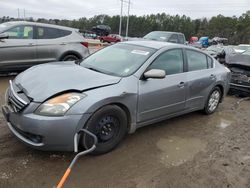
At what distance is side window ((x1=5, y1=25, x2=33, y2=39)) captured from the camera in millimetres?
7262

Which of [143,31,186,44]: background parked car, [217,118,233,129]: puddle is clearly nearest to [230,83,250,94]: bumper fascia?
[217,118,233,129]: puddle

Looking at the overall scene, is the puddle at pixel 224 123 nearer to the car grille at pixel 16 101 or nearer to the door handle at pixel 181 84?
the door handle at pixel 181 84

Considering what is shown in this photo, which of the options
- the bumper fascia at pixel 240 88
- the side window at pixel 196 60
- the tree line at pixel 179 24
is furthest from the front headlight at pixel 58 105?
the tree line at pixel 179 24

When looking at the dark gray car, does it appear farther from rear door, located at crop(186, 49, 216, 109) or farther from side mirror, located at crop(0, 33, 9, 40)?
side mirror, located at crop(0, 33, 9, 40)

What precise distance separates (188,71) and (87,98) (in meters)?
2.23

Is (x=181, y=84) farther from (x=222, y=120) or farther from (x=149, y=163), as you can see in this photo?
(x=222, y=120)

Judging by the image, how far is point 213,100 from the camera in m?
5.80

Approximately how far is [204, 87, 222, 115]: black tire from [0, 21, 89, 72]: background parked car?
419 centimetres

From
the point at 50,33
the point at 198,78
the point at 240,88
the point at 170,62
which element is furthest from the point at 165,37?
the point at 170,62

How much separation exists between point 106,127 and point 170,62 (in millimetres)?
1697

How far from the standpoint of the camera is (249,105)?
23.3ft

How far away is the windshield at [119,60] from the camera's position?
4062 millimetres

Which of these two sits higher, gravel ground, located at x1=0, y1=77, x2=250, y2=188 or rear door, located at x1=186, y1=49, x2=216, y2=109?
rear door, located at x1=186, y1=49, x2=216, y2=109

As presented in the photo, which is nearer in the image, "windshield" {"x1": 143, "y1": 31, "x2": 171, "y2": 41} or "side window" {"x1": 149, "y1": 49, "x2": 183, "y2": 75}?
"side window" {"x1": 149, "y1": 49, "x2": 183, "y2": 75}
